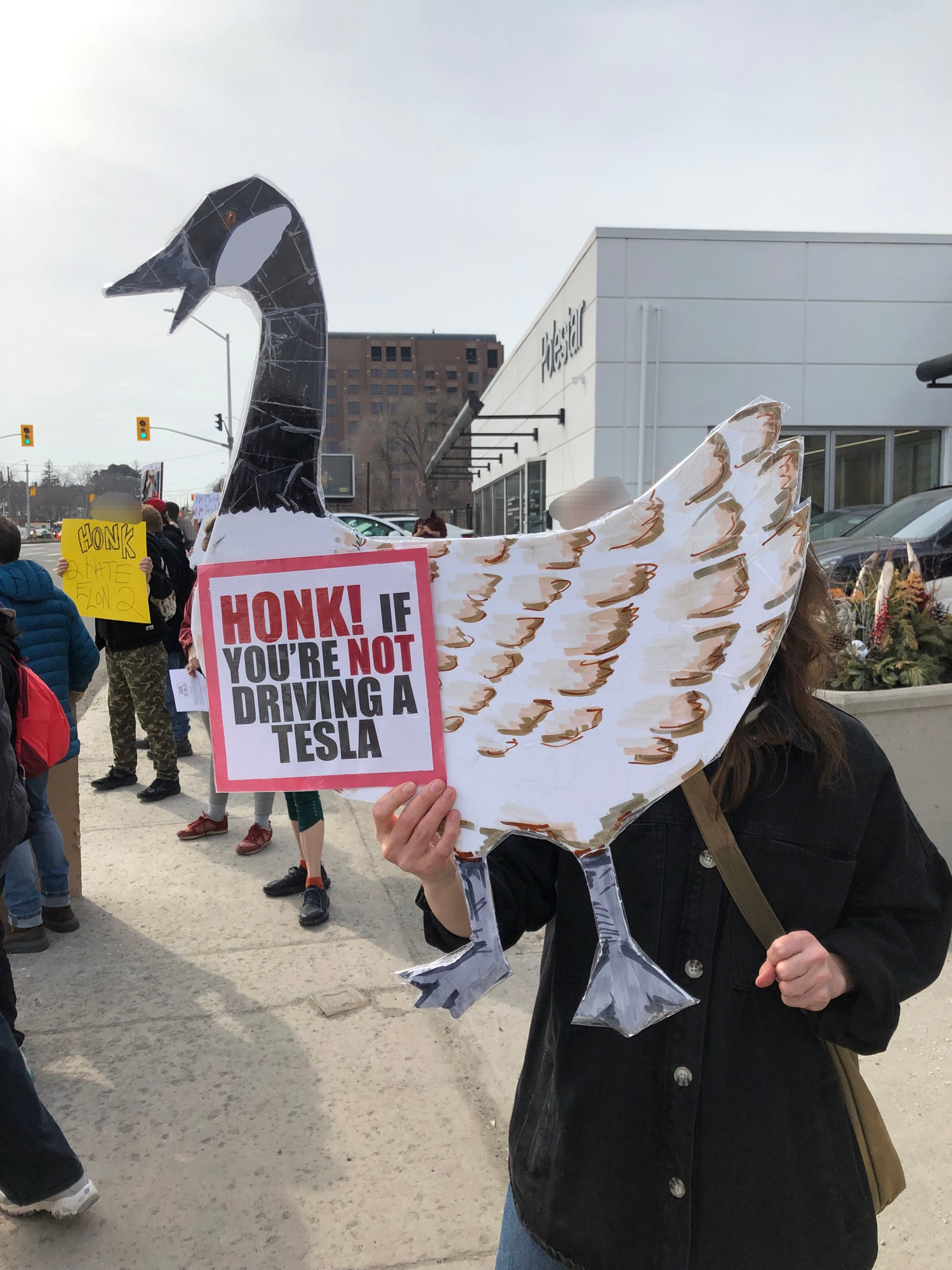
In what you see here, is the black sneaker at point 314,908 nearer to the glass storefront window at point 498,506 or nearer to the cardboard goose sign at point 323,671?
the cardboard goose sign at point 323,671

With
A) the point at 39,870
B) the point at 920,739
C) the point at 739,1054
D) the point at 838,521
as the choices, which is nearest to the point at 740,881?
the point at 739,1054

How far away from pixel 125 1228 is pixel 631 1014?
6.12ft

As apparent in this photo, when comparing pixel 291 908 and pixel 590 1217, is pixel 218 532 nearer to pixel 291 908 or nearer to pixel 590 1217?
pixel 590 1217

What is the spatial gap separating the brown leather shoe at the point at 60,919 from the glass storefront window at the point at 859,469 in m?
12.5

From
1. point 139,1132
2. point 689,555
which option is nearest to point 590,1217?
point 689,555

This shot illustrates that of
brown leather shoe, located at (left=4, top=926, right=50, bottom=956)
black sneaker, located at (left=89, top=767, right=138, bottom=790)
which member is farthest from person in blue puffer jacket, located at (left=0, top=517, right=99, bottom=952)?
black sneaker, located at (left=89, top=767, right=138, bottom=790)

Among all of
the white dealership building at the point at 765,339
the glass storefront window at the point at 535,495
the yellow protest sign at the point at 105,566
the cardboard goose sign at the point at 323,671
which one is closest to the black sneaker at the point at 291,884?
the yellow protest sign at the point at 105,566

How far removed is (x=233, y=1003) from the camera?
3.21m

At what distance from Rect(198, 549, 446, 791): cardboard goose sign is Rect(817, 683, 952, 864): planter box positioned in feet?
10.2

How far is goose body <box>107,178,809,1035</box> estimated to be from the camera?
3.77ft

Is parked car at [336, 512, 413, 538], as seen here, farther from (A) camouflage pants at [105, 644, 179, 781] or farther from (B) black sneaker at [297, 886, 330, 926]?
(B) black sneaker at [297, 886, 330, 926]

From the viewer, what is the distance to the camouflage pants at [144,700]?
5.40m

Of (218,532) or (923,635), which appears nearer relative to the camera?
(218,532)

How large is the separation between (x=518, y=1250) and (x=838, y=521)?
10428 millimetres
